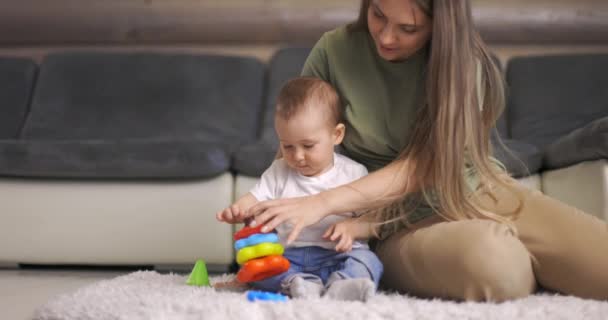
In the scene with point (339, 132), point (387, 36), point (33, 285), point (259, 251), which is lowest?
point (33, 285)

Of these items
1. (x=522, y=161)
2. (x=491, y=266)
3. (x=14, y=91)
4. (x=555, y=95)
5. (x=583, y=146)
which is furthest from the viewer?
(x=14, y=91)

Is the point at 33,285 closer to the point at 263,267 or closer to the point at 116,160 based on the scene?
the point at 116,160

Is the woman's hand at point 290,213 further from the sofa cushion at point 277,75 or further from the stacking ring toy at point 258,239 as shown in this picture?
the sofa cushion at point 277,75

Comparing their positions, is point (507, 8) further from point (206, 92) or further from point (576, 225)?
point (576, 225)

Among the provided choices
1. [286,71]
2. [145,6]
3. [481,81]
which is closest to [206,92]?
[286,71]

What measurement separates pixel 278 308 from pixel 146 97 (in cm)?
201

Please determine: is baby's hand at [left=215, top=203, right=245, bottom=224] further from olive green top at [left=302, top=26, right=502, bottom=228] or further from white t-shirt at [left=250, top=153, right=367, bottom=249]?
olive green top at [left=302, top=26, right=502, bottom=228]

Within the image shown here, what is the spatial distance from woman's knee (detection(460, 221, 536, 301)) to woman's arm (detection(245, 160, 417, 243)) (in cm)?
20

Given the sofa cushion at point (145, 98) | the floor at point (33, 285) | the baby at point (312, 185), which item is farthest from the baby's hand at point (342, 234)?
the sofa cushion at point (145, 98)

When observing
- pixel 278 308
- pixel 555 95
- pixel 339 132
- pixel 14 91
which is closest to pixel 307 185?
A: pixel 339 132

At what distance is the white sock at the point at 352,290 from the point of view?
1268 mm

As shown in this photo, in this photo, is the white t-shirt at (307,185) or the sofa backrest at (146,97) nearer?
the white t-shirt at (307,185)

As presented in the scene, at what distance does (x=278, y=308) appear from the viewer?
45.6 inches

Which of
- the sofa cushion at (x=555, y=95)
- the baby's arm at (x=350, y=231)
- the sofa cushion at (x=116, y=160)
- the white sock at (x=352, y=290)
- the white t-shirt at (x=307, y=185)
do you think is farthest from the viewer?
the sofa cushion at (x=555, y=95)
